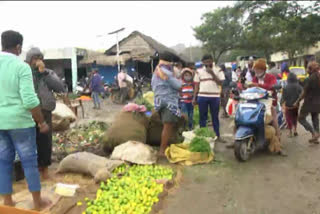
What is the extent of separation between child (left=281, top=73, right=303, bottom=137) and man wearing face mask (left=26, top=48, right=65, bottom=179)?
205 inches

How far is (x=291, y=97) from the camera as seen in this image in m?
7.26

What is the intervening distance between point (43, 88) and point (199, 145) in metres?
2.72

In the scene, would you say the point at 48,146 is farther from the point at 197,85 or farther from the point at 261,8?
the point at 261,8

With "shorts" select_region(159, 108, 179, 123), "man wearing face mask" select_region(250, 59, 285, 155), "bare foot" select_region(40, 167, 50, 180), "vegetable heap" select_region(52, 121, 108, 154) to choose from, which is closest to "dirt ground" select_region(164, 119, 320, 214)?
"man wearing face mask" select_region(250, 59, 285, 155)

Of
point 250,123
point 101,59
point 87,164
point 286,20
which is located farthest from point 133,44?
point 87,164

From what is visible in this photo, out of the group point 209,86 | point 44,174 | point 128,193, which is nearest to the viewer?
point 128,193

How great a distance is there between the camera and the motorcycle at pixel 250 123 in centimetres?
546

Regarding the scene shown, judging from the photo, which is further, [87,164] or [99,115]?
[99,115]

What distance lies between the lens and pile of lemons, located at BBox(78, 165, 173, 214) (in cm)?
356

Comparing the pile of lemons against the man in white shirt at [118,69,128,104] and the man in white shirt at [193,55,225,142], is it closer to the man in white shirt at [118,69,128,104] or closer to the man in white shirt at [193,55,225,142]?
the man in white shirt at [193,55,225,142]

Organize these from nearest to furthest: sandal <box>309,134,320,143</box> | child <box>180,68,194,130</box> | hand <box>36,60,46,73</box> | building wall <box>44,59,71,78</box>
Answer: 1. hand <box>36,60,46,73</box>
2. sandal <box>309,134,320,143</box>
3. child <box>180,68,194,130</box>
4. building wall <box>44,59,71,78</box>

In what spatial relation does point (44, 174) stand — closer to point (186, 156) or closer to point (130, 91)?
point (186, 156)

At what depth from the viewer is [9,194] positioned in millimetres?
3510

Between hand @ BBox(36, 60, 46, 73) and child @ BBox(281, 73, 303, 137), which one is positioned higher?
hand @ BBox(36, 60, 46, 73)
